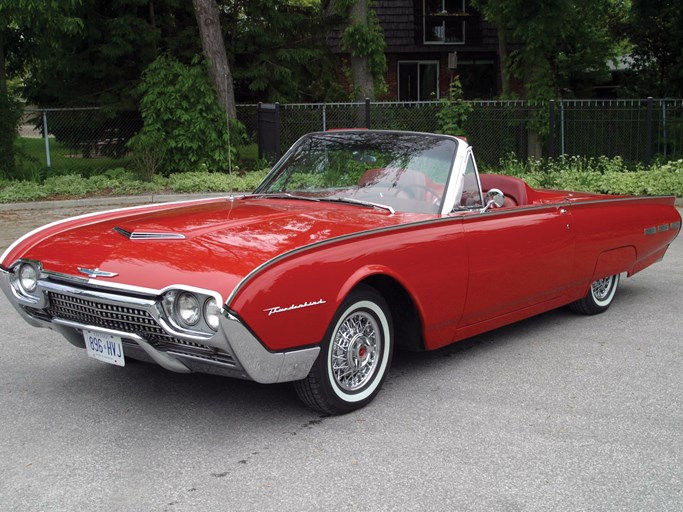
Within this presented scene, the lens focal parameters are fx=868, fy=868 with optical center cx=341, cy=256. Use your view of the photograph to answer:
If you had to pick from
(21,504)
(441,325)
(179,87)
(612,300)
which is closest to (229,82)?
(179,87)

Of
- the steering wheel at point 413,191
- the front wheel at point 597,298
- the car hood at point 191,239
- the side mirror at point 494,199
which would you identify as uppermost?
the steering wheel at point 413,191

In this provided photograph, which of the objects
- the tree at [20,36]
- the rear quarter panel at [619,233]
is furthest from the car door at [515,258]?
the tree at [20,36]

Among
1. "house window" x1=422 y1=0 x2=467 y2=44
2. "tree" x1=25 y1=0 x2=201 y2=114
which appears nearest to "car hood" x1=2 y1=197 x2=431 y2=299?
"tree" x1=25 y1=0 x2=201 y2=114

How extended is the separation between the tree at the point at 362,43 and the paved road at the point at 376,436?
Answer: 55.2ft

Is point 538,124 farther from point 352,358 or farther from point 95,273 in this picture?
point 95,273

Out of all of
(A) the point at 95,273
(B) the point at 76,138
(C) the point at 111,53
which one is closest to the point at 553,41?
(C) the point at 111,53

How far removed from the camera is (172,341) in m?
4.27

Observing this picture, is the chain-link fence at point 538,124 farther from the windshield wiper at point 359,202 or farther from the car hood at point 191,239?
the car hood at point 191,239

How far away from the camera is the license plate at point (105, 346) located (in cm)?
445

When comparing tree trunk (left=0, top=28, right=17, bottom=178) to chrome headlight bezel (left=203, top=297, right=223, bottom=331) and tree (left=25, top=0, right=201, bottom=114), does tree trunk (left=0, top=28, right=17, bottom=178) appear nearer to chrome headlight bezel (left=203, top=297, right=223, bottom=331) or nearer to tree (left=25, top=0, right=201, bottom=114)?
tree (left=25, top=0, right=201, bottom=114)

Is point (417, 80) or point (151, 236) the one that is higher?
point (417, 80)

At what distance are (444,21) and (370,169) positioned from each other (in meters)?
27.5

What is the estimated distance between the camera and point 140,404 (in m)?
4.89

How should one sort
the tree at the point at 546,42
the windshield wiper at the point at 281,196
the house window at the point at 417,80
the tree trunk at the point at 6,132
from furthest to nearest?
the house window at the point at 417,80, the tree at the point at 546,42, the tree trunk at the point at 6,132, the windshield wiper at the point at 281,196
